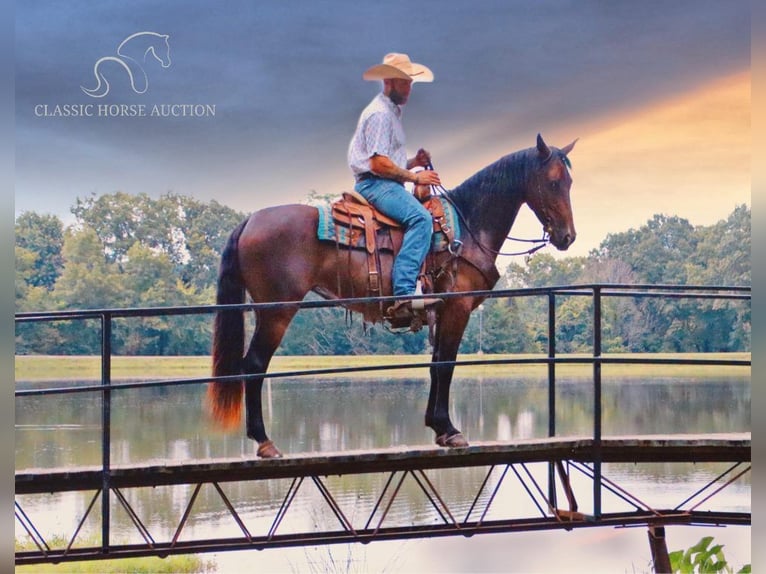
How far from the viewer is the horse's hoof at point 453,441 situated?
4.32m

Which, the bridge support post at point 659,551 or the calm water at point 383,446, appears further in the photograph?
the calm water at point 383,446

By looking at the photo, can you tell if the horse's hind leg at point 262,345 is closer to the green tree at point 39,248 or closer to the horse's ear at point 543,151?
the horse's ear at point 543,151

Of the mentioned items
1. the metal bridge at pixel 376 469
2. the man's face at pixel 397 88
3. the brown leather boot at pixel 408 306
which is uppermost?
the man's face at pixel 397 88

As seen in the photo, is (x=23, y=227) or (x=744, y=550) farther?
(x=23, y=227)

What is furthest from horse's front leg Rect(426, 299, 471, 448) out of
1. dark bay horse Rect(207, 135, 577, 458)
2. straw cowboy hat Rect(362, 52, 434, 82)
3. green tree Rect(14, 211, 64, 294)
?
green tree Rect(14, 211, 64, 294)

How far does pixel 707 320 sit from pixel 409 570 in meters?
5.44

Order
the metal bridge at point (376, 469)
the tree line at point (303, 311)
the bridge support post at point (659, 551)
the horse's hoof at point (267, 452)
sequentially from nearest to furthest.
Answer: the metal bridge at point (376, 469), the horse's hoof at point (267, 452), the bridge support post at point (659, 551), the tree line at point (303, 311)

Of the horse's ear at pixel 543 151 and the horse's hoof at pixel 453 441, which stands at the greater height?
the horse's ear at pixel 543 151

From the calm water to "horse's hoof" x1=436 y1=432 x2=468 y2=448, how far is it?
12.3ft

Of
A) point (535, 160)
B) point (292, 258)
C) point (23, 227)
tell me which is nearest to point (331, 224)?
point (292, 258)

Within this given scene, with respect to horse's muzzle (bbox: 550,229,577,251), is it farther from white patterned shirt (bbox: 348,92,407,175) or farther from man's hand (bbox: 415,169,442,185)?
white patterned shirt (bbox: 348,92,407,175)

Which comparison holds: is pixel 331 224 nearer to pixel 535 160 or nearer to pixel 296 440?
pixel 535 160

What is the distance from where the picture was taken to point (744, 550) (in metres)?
8.89

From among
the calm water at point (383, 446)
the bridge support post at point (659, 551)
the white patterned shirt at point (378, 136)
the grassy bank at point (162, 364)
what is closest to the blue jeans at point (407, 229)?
the white patterned shirt at point (378, 136)
